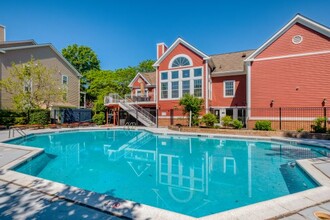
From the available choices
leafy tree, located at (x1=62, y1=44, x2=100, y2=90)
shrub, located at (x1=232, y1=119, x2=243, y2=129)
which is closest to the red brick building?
shrub, located at (x1=232, y1=119, x2=243, y2=129)

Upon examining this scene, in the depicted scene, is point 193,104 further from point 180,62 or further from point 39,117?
point 39,117

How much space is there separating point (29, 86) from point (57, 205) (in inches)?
867

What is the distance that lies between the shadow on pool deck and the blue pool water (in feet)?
4.26

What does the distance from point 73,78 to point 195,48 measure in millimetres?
19136

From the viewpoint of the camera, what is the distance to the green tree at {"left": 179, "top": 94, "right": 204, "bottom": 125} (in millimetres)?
18781

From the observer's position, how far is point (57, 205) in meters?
3.77

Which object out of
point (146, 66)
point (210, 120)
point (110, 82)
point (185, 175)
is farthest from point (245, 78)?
point (146, 66)

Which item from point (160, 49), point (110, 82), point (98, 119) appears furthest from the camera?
point (110, 82)

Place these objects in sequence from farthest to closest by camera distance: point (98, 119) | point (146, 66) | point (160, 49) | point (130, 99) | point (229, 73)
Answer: point (146, 66) → point (160, 49) → point (98, 119) → point (130, 99) → point (229, 73)

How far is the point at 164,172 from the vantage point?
743 centimetres

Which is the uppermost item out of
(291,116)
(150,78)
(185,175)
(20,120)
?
(150,78)

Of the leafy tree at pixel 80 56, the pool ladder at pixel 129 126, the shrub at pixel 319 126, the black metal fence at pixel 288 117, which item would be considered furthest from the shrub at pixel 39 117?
the shrub at pixel 319 126

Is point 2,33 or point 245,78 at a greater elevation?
point 2,33

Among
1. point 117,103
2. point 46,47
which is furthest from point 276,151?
point 46,47
